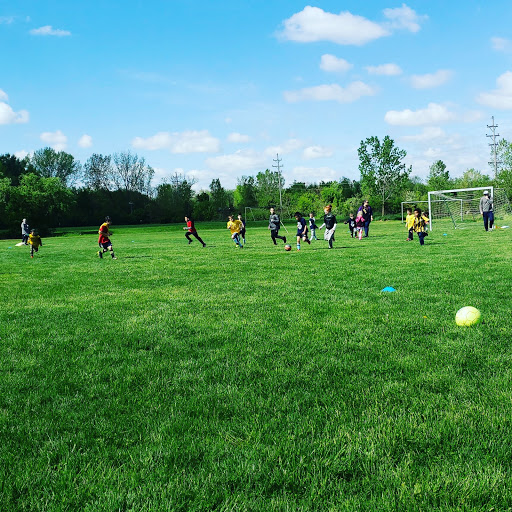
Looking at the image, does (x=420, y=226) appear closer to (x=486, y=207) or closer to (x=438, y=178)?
(x=486, y=207)

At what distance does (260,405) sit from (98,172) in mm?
96197

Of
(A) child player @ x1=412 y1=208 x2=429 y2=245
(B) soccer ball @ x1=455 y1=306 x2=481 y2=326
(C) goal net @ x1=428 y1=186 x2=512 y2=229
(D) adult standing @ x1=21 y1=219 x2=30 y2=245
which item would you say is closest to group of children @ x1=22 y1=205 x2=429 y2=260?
(A) child player @ x1=412 y1=208 x2=429 y2=245

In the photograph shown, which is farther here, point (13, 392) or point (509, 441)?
point (13, 392)

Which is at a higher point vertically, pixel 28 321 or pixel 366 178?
pixel 366 178

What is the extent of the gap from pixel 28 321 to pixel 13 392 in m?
3.16

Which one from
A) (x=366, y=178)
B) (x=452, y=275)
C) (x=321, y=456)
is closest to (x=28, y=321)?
(x=321, y=456)

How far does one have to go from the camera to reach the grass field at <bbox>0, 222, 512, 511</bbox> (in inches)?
99.7

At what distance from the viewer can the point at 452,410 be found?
132 inches

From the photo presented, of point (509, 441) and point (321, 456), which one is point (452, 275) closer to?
point (509, 441)

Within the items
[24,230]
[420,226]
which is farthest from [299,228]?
[24,230]

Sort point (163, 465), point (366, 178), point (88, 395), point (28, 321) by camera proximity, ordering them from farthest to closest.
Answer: point (366, 178)
point (28, 321)
point (88, 395)
point (163, 465)

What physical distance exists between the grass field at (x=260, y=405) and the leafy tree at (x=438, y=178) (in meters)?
70.8

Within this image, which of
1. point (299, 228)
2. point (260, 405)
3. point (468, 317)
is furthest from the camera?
point (299, 228)

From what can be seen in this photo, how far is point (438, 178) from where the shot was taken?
238 feet
